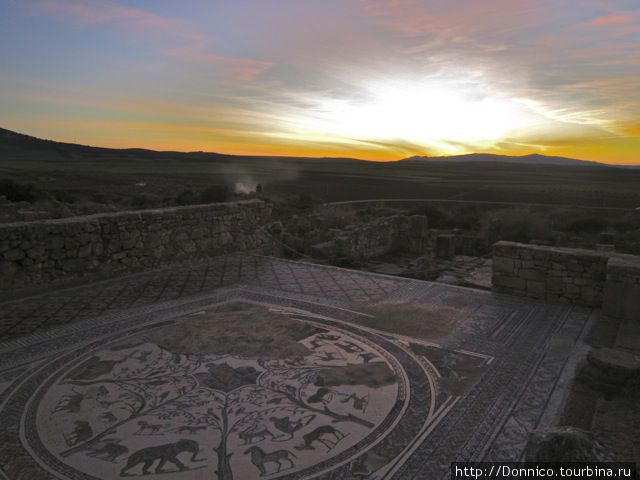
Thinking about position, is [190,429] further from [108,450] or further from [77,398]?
[77,398]

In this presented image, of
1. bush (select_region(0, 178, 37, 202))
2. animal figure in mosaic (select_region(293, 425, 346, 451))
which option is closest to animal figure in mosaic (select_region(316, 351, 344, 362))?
A: animal figure in mosaic (select_region(293, 425, 346, 451))

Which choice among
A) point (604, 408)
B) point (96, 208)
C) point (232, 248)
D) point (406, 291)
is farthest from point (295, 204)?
A: point (604, 408)

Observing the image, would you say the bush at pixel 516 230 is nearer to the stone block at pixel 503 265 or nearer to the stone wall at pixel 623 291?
the stone block at pixel 503 265

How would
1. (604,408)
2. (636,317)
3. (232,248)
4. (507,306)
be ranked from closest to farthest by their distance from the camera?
(604,408) → (636,317) → (507,306) → (232,248)

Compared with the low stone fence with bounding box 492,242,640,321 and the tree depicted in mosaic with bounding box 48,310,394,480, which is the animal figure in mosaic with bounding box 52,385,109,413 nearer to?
the tree depicted in mosaic with bounding box 48,310,394,480

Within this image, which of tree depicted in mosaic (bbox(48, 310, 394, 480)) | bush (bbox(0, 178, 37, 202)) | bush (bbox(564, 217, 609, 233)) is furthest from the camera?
bush (bbox(564, 217, 609, 233))

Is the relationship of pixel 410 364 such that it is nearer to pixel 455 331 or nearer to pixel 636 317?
pixel 455 331

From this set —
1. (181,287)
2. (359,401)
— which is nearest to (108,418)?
(359,401)
